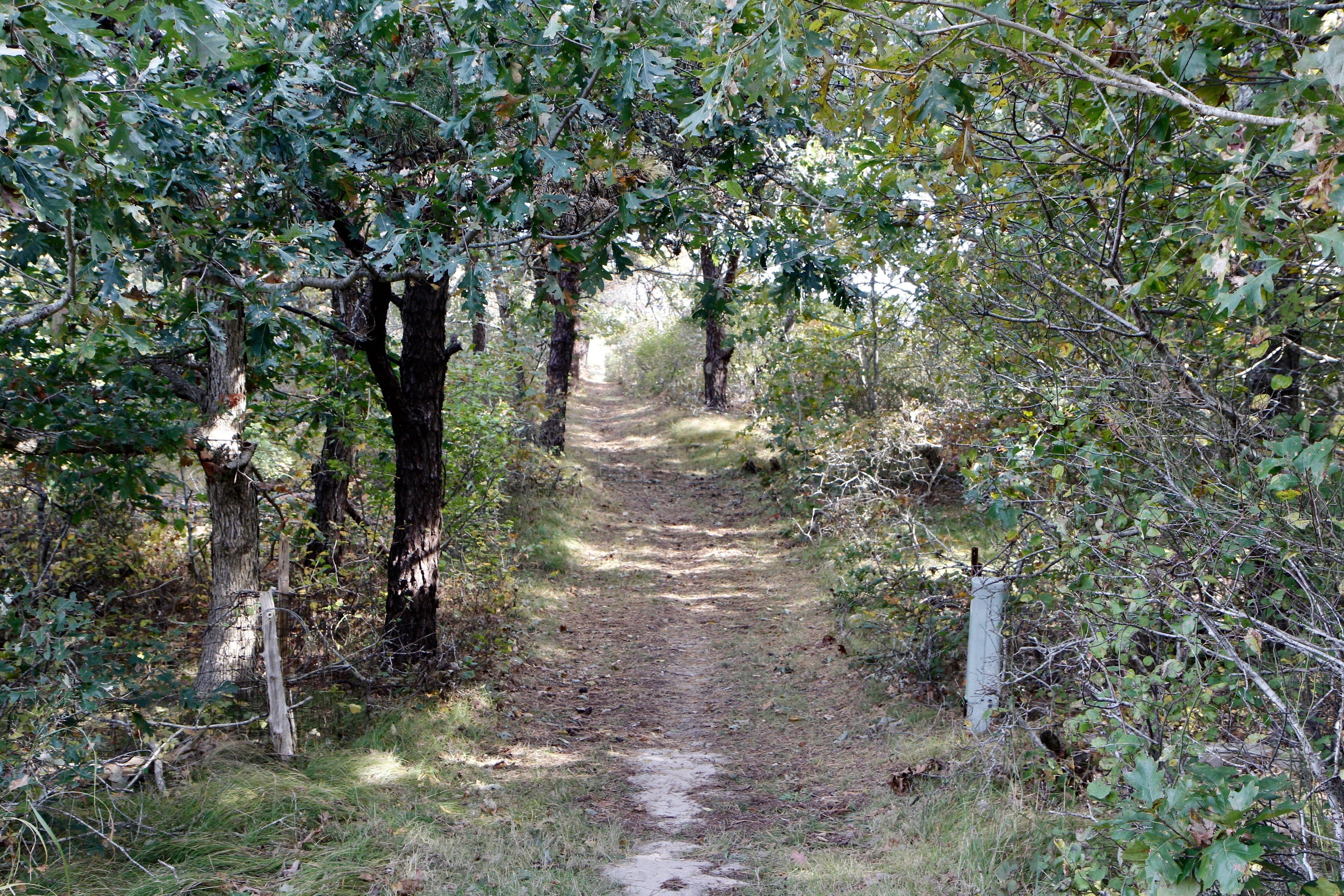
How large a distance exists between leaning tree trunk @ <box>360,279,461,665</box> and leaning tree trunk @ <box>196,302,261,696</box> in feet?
3.83

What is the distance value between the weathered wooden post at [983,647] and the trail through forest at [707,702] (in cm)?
56

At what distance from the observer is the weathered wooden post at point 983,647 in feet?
18.2

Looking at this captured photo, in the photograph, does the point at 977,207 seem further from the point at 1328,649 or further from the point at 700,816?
the point at 700,816

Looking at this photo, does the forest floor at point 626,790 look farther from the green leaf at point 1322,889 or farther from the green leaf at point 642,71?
the green leaf at point 642,71

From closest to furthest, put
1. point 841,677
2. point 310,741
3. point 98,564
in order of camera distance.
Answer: point 310,741
point 98,564
point 841,677

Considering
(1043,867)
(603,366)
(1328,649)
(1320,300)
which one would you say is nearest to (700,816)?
(1043,867)

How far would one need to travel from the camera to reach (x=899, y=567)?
754cm

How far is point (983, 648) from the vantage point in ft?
19.1

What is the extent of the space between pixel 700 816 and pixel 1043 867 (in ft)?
7.22

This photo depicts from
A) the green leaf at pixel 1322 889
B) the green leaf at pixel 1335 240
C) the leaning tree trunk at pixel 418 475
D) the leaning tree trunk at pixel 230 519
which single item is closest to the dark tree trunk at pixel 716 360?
the leaning tree trunk at pixel 418 475

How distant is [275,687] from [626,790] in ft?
7.40

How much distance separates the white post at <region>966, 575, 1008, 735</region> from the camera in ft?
18.3

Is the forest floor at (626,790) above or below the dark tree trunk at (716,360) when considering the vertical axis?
below

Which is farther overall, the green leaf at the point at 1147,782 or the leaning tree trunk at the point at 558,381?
the leaning tree trunk at the point at 558,381
